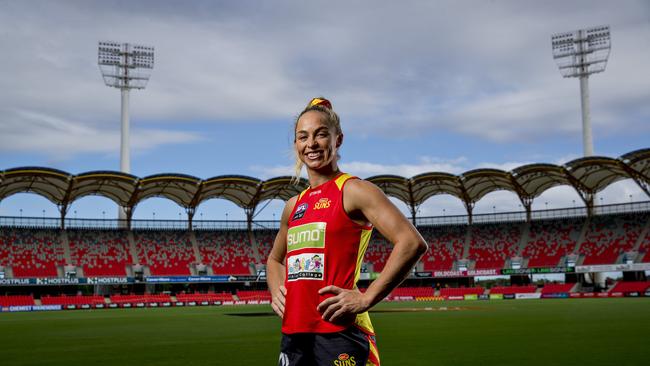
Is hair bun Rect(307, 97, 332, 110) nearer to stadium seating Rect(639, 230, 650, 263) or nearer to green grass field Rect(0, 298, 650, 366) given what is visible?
green grass field Rect(0, 298, 650, 366)

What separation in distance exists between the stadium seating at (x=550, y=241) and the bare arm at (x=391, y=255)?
62929 mm

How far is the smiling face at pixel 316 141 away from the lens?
3.43 meters

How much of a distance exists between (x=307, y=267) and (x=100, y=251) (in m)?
63.8

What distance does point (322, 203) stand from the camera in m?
3.34

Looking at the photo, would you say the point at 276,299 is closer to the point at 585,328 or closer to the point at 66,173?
the point at 585,328

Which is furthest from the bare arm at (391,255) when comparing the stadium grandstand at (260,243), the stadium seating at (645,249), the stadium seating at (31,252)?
the stadium seating at (645,249)

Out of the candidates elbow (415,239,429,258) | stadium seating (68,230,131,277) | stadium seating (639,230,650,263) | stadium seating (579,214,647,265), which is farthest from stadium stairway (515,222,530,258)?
elbow (415,239,429,258)

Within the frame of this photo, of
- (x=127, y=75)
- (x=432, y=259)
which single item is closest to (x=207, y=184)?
(x=127, y=75)

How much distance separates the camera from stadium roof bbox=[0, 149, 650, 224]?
5466cm

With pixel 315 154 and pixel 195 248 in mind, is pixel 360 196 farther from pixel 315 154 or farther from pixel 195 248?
pixel 195 248

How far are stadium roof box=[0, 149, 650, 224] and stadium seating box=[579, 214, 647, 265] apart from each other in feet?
8.72

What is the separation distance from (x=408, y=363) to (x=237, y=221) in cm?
6001

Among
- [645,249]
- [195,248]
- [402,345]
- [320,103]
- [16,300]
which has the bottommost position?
[16,300]

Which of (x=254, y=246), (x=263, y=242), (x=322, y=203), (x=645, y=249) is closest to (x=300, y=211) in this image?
(x=322, y=203)
